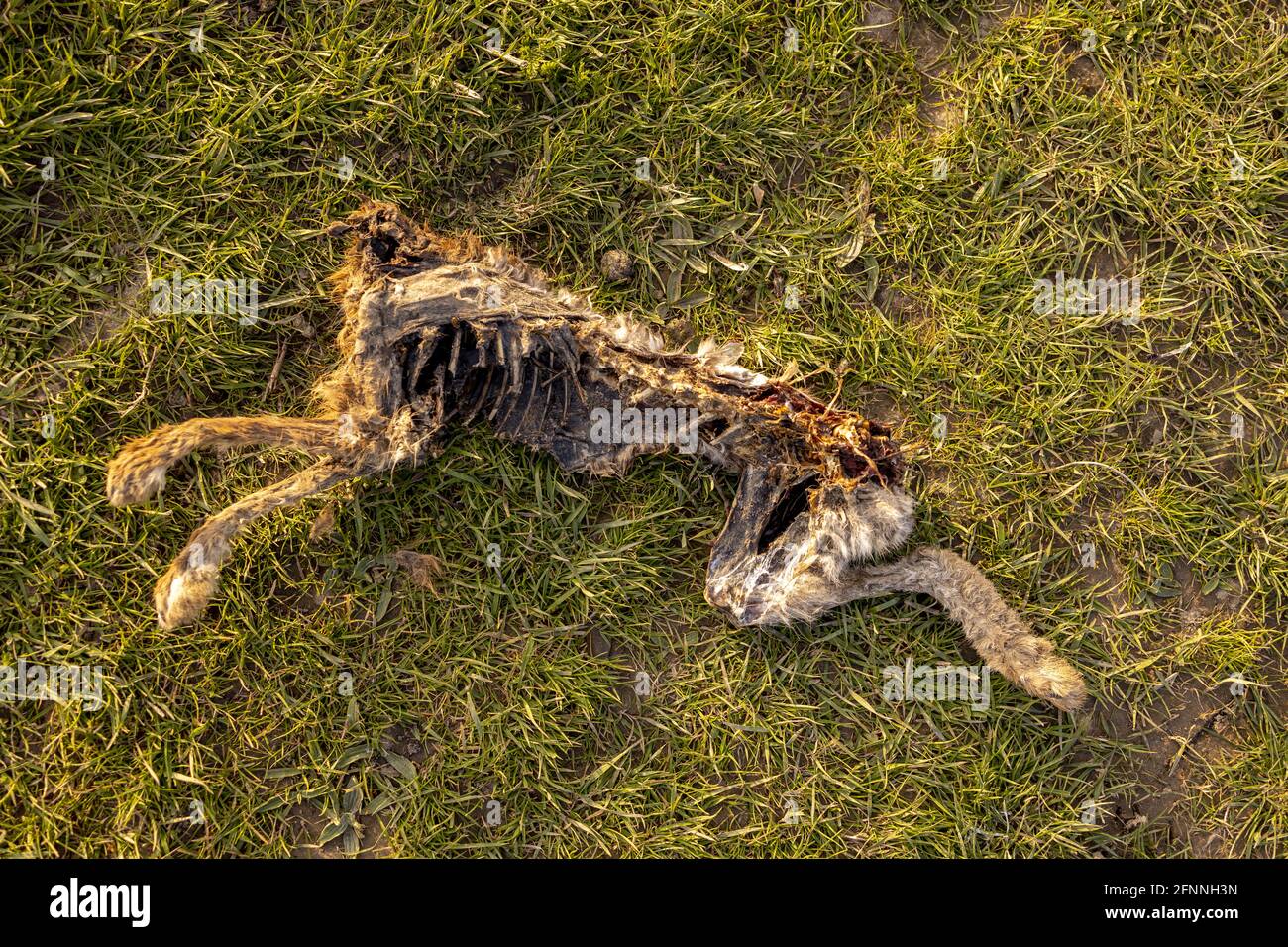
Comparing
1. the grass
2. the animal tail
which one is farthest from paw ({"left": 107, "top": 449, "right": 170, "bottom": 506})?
the animal tail

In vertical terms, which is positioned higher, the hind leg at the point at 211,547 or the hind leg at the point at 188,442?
the hind leg at the point at 188,442

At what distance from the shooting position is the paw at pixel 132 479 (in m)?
2.33

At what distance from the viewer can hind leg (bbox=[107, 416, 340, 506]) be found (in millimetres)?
2338

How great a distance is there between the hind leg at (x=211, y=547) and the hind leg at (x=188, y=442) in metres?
0.10

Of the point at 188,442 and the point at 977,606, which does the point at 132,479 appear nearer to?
the point at 188,442

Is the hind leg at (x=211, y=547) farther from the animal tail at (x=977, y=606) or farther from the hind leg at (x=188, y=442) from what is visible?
the animal tail at (x=977, y=606)

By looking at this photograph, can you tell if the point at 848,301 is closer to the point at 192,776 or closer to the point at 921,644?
the point at 921,644

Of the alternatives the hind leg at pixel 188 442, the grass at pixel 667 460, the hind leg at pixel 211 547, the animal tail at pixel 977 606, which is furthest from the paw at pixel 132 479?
the animal tail at pixel 977 606

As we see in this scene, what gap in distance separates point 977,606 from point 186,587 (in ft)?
9.39

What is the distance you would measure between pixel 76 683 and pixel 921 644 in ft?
11.2

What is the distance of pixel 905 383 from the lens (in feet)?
10.3

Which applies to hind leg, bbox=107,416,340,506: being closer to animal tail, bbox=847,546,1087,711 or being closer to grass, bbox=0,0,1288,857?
grass, bbox=0,0,1288,857

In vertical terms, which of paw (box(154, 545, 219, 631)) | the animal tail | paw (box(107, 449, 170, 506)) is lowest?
the animal tail

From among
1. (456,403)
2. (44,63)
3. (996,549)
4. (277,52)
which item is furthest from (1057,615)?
(44,63)
